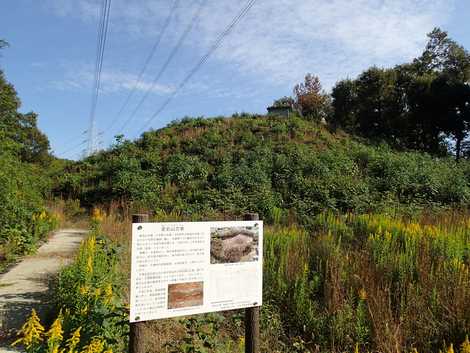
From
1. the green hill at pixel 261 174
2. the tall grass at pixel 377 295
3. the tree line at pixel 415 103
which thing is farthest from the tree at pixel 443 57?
the tall grass at pixel 377 295

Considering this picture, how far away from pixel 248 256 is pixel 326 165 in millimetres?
13760

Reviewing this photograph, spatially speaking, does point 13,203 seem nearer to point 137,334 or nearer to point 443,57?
point 137,334

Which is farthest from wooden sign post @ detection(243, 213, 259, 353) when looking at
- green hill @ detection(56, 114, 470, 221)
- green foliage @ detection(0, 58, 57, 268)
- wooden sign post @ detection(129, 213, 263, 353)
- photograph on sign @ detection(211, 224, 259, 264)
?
green hill @ detection(56, 114, 470, 221)

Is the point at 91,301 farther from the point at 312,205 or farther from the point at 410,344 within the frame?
the point at 312,205

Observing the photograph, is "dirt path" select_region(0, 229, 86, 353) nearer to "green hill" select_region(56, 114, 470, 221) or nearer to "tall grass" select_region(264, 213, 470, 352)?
"tall grass" select_region(264, 213, 470, 352)

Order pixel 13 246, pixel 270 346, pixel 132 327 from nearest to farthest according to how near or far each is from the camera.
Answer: pixel 132 327, pixel 270 346, pixel 13 246

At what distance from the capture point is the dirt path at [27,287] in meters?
3.82

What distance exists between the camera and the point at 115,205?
14.3 meters

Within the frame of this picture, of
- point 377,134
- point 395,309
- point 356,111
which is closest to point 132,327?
point 395,309

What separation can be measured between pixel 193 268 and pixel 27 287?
3.23m

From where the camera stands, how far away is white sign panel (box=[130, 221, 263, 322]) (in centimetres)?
253

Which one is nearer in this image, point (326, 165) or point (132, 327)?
point (132, 327)

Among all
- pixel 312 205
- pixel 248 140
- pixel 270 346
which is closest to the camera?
pixel 270 346

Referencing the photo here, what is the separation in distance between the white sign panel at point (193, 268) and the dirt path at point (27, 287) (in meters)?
1.67
